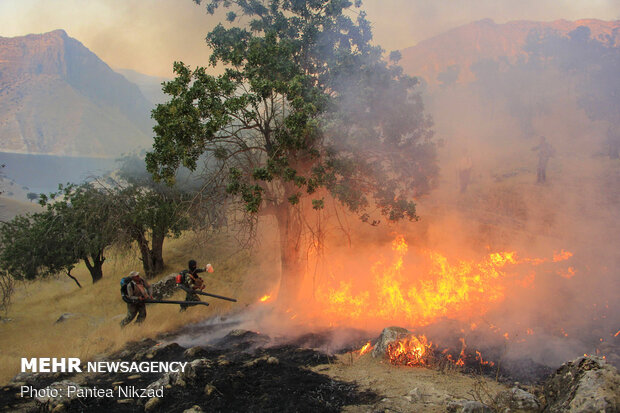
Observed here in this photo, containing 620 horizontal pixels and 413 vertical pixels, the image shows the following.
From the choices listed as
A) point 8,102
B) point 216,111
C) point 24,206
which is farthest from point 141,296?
point 8,102

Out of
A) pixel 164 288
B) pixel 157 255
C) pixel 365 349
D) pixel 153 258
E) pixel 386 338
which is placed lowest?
pixel 365 349

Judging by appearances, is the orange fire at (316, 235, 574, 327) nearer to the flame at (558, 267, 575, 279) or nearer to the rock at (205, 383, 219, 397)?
the flame at (558, 267, 575, 279)

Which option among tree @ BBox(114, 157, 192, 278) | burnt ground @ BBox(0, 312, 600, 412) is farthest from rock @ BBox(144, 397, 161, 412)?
tree @ BBox(114, 157, 192, 278)

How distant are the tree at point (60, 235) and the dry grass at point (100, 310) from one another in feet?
5.46

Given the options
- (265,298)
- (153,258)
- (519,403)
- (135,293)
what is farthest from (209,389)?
(153,258)

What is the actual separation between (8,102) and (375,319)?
207 metres

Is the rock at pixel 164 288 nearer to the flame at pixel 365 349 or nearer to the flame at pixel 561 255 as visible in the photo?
the flame at pixel 365 349

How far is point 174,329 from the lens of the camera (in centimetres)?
1235

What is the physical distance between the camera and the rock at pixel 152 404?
627cm

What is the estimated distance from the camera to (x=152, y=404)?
6320 mm

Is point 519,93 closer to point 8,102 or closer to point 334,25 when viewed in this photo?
point 334,25

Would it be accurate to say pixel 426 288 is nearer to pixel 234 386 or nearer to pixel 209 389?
pixel 234 386

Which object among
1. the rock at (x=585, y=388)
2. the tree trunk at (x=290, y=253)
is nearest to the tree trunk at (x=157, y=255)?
the tree trunk at (x=290, y=253)

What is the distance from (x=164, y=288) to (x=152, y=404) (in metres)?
10.4
